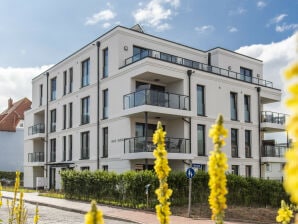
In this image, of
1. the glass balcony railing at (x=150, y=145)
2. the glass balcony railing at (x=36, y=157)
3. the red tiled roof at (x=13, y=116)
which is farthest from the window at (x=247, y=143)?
the red tiled roof at (x=13, y=116)

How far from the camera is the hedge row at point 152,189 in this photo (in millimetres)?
20000

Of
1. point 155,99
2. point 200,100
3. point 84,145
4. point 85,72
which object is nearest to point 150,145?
point 155,99

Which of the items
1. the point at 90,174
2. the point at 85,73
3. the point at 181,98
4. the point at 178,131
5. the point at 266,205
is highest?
the point at 85,73

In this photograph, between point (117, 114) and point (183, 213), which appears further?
point (117, 114)

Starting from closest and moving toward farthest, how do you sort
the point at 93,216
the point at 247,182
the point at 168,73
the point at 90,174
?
the point at 93,216
the point at 247,182
the point at 90,174
the point at 168,73

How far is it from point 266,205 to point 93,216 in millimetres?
21737

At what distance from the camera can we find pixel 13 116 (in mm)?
56000

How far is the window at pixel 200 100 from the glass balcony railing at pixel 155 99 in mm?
2002

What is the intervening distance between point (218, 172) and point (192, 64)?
1096 inches

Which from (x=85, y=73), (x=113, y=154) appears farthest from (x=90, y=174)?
(x=85, y=73)

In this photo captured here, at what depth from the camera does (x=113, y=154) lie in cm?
2772

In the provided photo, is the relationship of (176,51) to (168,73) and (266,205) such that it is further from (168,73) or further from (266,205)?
(266,205)

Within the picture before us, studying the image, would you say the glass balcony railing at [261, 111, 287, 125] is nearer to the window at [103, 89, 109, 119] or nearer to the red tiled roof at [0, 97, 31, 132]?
the window at [103, 89, 109, 119]

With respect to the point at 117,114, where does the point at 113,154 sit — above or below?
below
